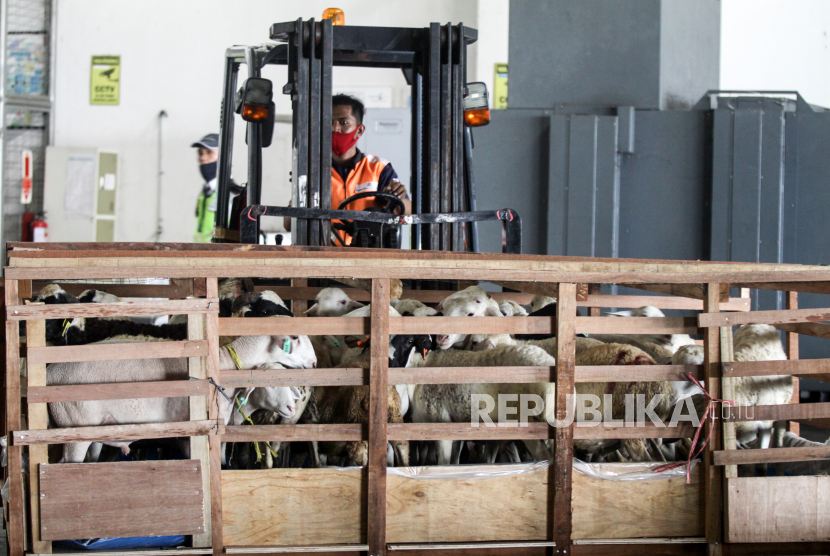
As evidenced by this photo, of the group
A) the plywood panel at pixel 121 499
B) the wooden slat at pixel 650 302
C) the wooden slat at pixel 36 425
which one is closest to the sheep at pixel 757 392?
the wooden slat at pixel 650 302

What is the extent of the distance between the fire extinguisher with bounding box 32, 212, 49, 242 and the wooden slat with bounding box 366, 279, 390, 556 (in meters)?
9.15

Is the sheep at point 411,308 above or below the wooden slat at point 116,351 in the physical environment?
above

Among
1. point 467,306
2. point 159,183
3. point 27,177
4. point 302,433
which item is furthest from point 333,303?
point 27,177

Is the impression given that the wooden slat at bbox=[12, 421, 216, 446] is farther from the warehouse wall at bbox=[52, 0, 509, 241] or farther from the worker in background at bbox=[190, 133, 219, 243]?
the warehouse wall at bbox=[52, 0, 509, 241]

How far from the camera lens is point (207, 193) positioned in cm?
959

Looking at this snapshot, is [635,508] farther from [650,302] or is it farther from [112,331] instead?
[112,331]

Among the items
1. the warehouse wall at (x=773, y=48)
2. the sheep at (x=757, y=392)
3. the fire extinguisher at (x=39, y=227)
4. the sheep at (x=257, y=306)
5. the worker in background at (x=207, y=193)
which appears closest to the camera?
the sheep at (x=257, y=306)

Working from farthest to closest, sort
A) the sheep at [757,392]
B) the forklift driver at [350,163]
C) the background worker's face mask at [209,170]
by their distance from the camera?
1. the background worker's face mask at [209,170]
2. the forklift driver at [350,163]
3. the sheep at [757,392]

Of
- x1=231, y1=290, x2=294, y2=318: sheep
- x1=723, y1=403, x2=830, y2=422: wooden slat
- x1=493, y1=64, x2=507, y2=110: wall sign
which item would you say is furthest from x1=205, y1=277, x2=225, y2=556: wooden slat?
x1=493, y1=64, x2=507, y2=110: wall sign

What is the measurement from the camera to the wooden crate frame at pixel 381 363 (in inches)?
89.7

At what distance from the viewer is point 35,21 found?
10.6 m

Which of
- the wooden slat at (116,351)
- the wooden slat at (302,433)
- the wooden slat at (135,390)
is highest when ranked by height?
the wooden slat at (116,351)

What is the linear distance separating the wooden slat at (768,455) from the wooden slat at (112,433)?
1.76 metres

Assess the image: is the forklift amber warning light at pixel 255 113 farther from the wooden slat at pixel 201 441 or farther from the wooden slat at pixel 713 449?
the wooden slat at pixel 713 449
